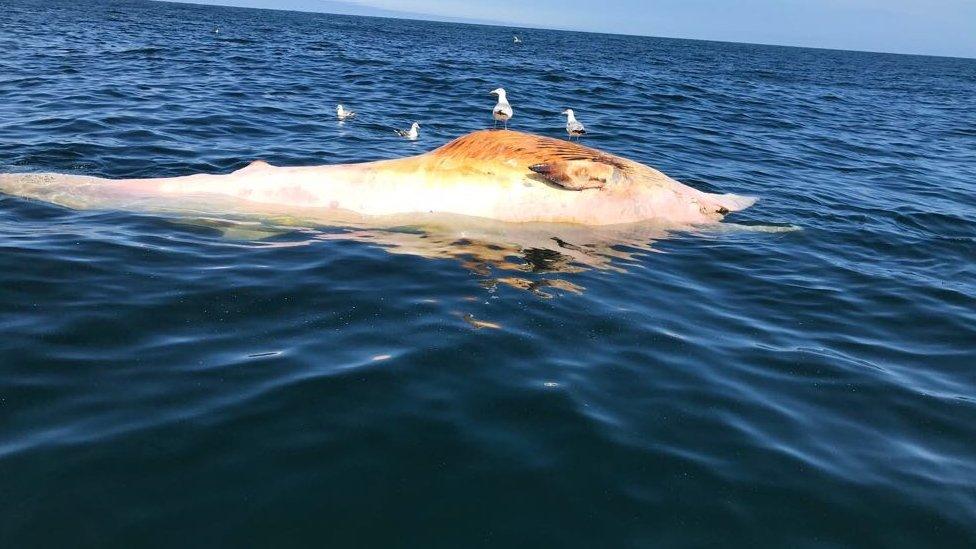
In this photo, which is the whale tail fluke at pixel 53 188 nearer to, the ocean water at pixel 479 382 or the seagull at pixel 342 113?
the ocean water at pixel 479 382

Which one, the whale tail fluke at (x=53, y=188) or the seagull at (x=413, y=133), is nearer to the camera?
the whale tail fluke at (x=53, y=188)

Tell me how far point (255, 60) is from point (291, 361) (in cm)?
3278

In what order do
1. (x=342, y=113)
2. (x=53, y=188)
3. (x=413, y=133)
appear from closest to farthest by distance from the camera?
(x=53, y=188) → (x=413, y=133) → (x=342, y=113)

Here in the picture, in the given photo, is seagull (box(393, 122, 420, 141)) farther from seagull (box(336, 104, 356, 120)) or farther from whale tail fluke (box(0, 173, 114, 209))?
whale tail fluke (box(0, 173, 114, 209))

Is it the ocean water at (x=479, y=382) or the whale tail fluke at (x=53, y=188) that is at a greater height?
the whale tail fluke at (x=53, y=188)

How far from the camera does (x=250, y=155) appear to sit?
12.9 meters

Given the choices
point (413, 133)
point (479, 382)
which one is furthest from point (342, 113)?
point (479, 382)

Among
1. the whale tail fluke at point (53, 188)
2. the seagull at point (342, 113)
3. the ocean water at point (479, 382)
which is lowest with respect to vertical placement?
the ocean water at point (479, 382)

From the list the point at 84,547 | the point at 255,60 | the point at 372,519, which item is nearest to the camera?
the point at 84,547

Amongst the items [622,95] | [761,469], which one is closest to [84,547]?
[761,469]

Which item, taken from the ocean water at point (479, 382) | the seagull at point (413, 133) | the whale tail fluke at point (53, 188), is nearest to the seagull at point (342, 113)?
the seagull at point (413, 133)

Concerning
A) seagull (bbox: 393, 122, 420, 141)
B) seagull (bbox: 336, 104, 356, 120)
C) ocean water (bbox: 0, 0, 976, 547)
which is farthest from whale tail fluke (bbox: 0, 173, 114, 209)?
seagull (bbox: 336, 104, 356, 120)

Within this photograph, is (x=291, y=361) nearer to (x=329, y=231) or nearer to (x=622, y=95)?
(x=329, y=231)

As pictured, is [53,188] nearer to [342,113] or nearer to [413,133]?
[413,133]
